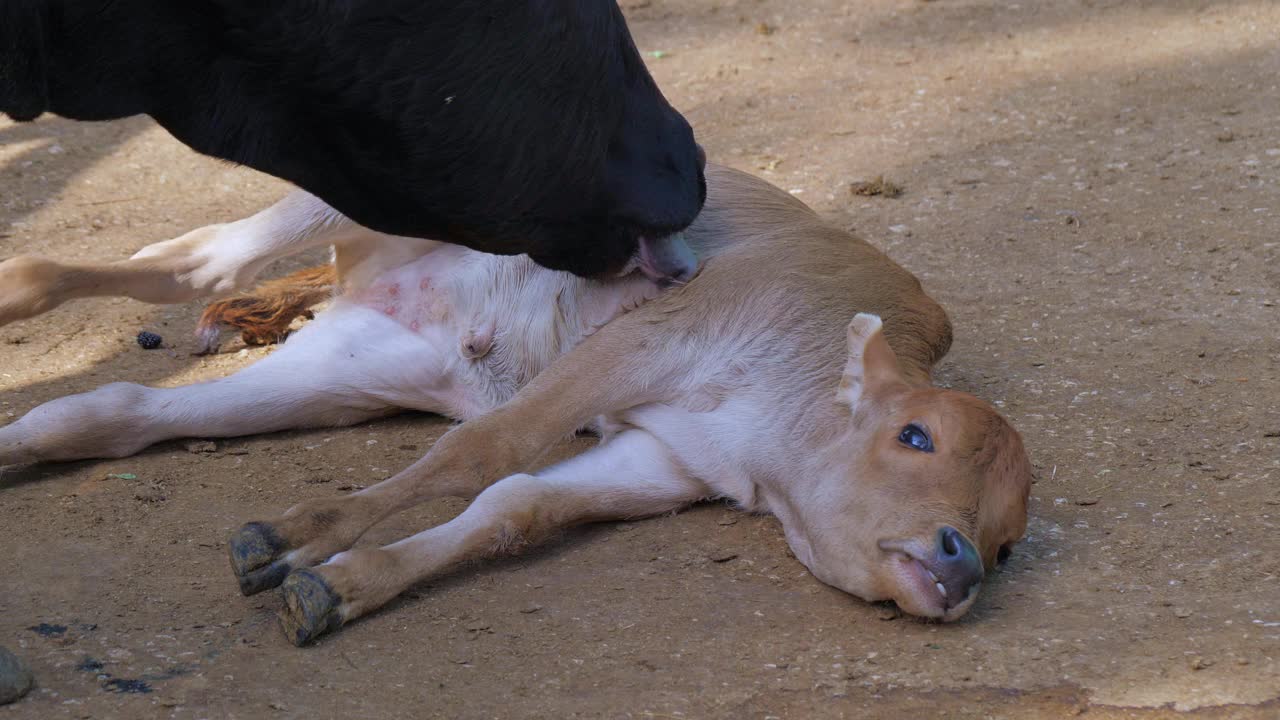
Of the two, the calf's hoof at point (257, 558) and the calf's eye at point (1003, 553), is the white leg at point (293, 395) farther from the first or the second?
the calf's eye at point (1003, 553)

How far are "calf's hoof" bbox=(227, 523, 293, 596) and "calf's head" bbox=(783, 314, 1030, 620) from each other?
125 centimetres

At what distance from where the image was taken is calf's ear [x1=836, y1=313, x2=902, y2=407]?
3.53 metres

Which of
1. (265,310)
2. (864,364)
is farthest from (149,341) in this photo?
(864,364)

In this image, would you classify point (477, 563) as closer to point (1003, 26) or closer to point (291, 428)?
point (291, 428)

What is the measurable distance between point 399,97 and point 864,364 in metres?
1.41

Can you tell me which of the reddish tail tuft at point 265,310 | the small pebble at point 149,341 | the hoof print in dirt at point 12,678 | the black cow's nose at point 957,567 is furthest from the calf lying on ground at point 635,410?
the small pebble at point 149,341

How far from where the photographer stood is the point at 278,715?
8.89 ft

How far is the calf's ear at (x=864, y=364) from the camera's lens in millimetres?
3531

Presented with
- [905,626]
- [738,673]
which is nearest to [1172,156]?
[905,626]

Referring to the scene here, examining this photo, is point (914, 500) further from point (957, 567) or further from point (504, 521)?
point (504, 521)

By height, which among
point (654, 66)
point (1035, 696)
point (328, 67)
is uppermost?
point (328, 67)

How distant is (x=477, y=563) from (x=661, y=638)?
24.5 inches

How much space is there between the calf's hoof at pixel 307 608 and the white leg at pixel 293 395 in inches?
47.1

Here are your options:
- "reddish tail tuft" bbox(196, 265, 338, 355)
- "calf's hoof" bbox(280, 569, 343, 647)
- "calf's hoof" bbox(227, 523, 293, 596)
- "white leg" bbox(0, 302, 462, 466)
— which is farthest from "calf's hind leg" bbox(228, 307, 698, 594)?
"reddish tail tuft" bbox(196, 265, 338, 355)
